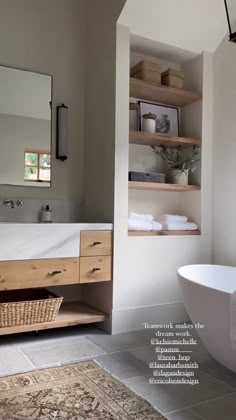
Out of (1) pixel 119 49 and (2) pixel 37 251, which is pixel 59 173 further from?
(1) pixel 119 49

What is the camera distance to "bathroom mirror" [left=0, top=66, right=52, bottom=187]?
2971 mm

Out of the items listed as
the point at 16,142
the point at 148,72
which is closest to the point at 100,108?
the point at 148,72

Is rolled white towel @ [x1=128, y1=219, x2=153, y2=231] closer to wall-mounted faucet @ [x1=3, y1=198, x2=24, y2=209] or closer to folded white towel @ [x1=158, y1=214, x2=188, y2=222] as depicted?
folded white towel @ [x1=158, y1=214, x2=188, y2=222]

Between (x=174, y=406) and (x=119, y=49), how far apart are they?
245cm

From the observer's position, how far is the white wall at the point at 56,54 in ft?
9.92

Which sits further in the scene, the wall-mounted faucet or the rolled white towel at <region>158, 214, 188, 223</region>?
the rolled white towel at <region>158, 214, 188, 223</region>

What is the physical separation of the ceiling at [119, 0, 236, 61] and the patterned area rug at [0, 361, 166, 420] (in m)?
2.52

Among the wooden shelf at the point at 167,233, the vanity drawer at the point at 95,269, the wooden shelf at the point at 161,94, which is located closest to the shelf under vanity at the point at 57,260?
the vanity drawer at the point at 95,269

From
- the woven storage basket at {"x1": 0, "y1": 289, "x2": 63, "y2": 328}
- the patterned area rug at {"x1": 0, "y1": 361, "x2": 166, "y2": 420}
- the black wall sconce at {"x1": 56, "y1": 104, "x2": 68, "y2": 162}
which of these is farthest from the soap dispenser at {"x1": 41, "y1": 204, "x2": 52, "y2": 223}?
the patterned area rug at {"x1": 0, "y1": 361, "x2": 166, "y2": 420}

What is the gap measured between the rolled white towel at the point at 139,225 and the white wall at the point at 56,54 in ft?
1.91

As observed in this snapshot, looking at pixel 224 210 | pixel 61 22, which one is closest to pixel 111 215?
pixel 224 210

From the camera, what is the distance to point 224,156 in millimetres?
3281

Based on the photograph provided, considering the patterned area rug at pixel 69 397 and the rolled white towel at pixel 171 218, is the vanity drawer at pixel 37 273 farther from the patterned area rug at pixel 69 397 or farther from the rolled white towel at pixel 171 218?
the rolled white towel at pixel 171 218

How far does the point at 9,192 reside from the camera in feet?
9.82
